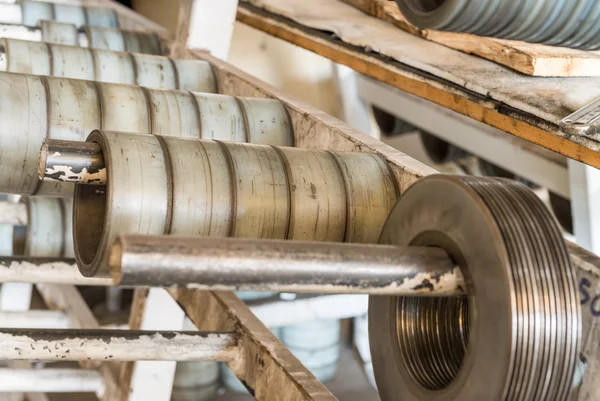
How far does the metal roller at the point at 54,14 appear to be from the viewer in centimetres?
324

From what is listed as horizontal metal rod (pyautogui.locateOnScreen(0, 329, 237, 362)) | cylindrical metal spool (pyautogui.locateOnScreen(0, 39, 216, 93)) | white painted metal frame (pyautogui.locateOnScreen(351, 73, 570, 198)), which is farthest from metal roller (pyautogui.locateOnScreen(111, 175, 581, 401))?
white painted metal frame (pyautogui.locateOnScreen(351, 73, 570, 198))

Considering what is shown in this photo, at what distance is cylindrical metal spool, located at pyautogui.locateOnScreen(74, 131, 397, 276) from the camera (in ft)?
3.87

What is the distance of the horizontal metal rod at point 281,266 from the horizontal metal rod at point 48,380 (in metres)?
1.47

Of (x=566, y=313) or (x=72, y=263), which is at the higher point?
(x=566, y=313)

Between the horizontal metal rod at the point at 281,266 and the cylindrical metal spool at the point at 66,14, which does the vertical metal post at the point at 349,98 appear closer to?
the cylindrical metal spool at the point at 66,14

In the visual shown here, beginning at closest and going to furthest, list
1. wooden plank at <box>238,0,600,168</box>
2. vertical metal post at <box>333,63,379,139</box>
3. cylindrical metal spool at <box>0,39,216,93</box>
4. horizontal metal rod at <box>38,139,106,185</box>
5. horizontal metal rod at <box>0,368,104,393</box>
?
1. horizontal metal rod at <box>38,139,106,185</box>
2. wooden plank at <box>238,0,600,168</box>
3. cylindrical metal spool at <box>0,39,216,93</box>
4. horizontal metal rod at <box>0,368,104,393</box>
5. vertical metal post at <box>333,63,379,139</box>

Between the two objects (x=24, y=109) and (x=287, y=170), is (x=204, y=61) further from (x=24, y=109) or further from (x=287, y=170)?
(x=287, y=170)

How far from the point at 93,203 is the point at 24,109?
0.29m

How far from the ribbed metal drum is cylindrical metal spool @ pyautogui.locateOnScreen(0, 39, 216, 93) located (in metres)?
2.07

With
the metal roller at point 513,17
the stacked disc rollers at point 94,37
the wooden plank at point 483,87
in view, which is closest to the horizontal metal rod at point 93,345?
the metal roller at point 513,17

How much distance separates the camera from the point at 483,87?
1.91 m

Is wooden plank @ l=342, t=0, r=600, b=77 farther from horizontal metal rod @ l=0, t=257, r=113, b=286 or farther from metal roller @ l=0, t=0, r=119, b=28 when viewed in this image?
metal roller @ l=0, t=0, r=119, b=28

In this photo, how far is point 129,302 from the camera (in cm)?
404

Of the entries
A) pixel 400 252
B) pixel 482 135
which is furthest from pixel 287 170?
pixel 482 135
